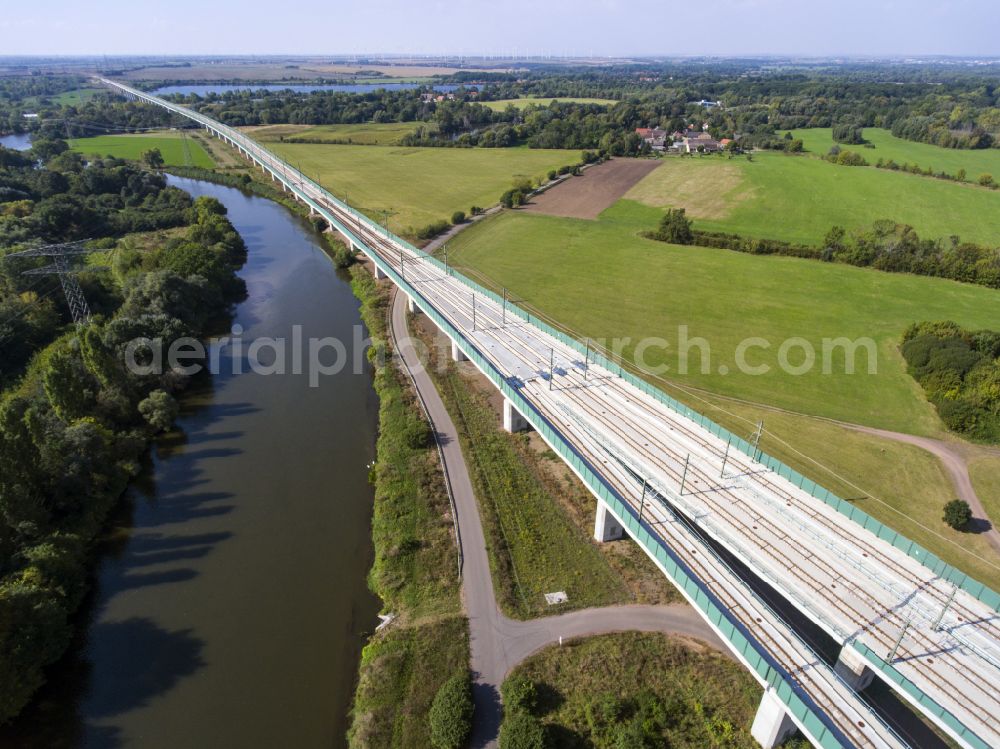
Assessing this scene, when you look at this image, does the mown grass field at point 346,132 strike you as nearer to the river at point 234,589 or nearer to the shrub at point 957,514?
the river at point 234,589

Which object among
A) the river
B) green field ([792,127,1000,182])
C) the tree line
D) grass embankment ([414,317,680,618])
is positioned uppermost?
green field ([792,127,1000,182])

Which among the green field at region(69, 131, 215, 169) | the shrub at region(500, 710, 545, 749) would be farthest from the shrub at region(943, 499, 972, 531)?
the green field at region(69, 131, 215, 169)

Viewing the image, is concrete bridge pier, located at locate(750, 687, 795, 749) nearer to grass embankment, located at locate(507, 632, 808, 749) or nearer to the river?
grass embankment, located at locate(507, 632, 808, 749)

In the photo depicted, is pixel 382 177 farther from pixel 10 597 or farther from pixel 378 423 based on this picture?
pixel 10 597

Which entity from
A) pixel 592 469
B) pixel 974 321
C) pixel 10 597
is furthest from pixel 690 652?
pixel 974 321

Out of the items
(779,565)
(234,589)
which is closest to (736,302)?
(779,565)

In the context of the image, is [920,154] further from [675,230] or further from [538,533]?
[538,533]
